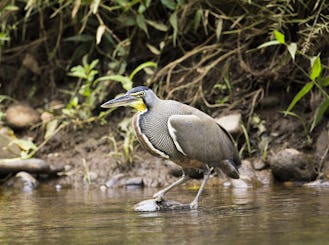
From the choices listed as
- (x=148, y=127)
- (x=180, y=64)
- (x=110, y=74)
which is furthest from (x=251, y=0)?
(x=148, y=127)

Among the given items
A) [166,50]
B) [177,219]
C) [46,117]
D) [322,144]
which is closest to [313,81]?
[322,144]

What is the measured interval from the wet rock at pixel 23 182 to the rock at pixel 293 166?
8.08 ft

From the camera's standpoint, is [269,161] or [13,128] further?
[13,128]

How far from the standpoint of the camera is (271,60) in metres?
8.47

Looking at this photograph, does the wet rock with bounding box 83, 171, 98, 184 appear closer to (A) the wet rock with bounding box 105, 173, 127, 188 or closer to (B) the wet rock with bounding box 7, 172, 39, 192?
(A) the wet rock with bounding box 105, 173, 127, 188

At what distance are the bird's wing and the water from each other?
0.37 meters

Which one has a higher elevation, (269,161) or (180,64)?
(180,64)

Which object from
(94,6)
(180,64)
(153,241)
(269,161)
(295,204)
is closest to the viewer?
(153,241)

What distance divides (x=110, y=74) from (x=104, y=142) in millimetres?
839

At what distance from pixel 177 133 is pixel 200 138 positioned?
22cm

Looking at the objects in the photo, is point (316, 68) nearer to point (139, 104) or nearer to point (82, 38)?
point (139, 104)

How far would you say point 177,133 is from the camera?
5.88 m

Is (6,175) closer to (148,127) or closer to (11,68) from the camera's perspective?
(11,68)

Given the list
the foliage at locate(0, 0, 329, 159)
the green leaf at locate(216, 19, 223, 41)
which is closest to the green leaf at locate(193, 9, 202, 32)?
the foliage at locate(0, 0, 329, 159)
